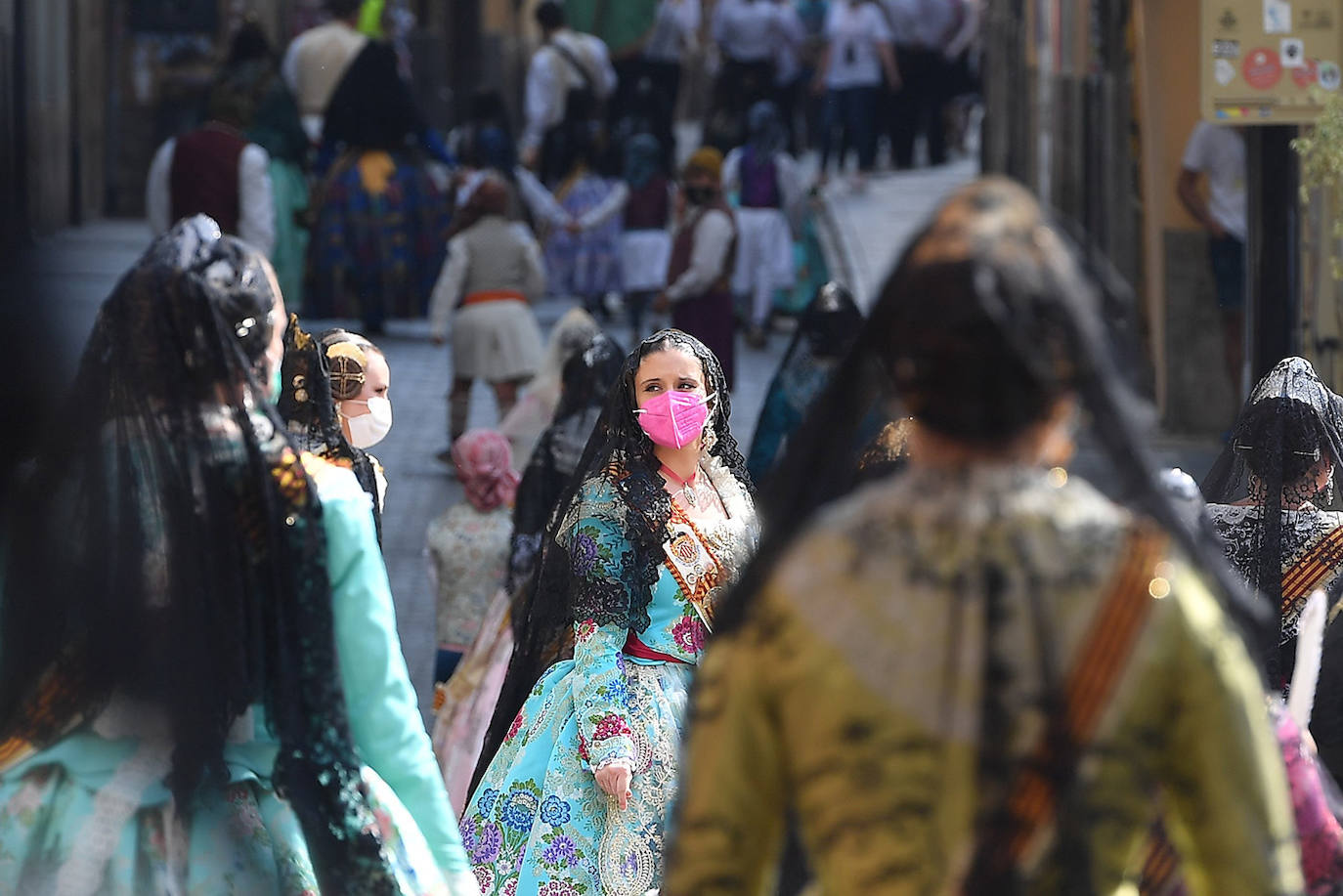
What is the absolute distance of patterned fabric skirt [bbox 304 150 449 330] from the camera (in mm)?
13766

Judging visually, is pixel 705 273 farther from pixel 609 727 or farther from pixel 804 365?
pixel 609 727

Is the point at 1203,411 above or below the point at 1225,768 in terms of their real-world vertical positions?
below

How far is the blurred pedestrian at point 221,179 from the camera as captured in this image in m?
12.1

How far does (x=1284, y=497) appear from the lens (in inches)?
194

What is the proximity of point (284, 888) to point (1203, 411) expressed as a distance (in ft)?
30.5

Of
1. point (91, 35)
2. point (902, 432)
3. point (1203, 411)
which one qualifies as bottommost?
point (1203, 411)

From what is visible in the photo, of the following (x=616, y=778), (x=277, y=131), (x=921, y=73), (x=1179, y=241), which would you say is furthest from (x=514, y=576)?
(x=921, y=73)

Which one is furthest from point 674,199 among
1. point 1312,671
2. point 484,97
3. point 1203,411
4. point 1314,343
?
point 1312,671

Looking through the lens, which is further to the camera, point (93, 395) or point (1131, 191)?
point (1131, 191)

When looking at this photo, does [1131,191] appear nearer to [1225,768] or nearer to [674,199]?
[674,199]

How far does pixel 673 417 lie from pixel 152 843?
7.24 ft

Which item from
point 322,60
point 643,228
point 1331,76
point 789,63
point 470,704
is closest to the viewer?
point 470,704

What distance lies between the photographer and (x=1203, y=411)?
39.8ft

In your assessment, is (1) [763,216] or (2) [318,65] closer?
(2) [318,65]
